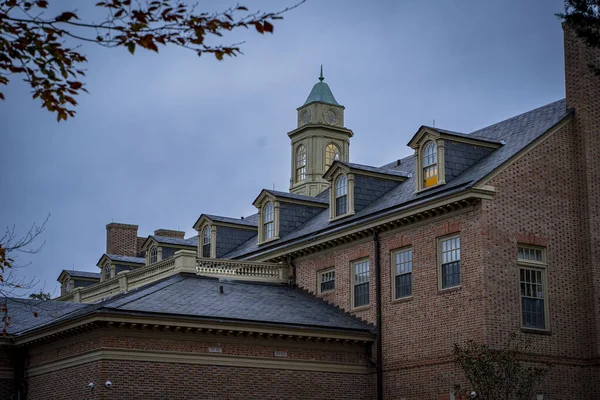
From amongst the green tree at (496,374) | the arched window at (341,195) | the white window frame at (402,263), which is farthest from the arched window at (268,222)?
the green tree at (496,374)

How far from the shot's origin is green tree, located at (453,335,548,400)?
24969 millimetres

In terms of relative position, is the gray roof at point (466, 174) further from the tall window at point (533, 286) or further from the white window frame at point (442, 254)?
the tall window at point (533, 286)

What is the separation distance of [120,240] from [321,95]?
52.9ft

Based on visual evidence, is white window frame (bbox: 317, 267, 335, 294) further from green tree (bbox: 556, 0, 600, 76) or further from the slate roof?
green tree (bbox: 556, 0, 600, 76)

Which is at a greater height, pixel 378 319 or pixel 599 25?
pixel 599 25

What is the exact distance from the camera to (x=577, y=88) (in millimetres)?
29984

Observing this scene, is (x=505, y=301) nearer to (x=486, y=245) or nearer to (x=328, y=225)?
(x=486, y=245)

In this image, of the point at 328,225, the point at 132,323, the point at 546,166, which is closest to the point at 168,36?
the point at 132,323

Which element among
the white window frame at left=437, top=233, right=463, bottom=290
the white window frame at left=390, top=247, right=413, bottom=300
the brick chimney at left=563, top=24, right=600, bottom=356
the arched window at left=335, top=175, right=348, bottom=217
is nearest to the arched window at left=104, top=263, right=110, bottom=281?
the arched window at left=335, top=175, right=348, bottom=217

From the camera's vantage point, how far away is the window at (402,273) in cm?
3036

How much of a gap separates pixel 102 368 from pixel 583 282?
47.1 ft

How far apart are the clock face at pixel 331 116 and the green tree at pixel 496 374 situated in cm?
2269

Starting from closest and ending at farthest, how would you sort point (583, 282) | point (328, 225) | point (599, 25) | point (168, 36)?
1. point (168, 36)
2. point (599, 25)
3. point (583, 282)
4. point (328, 225)

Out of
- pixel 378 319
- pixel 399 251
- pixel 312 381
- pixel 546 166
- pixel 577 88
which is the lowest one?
pixel 312 381
